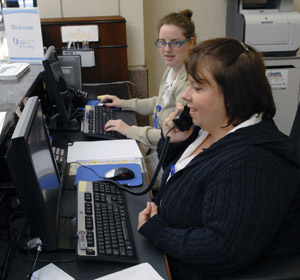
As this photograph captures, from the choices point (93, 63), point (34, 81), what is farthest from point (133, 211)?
point (93, 63)

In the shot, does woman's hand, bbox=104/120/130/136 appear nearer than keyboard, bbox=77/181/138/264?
No

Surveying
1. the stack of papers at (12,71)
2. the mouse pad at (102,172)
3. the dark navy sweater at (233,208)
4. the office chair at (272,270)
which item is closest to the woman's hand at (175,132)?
the mouse pad at (102,172)

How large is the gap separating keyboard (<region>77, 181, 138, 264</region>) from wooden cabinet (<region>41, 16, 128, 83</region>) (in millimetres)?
1571

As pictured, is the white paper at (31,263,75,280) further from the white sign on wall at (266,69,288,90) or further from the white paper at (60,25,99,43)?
the white sign on wall at (266,69,288,90)

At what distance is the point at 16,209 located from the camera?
4.10ft

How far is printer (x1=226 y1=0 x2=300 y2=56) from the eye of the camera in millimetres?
2949

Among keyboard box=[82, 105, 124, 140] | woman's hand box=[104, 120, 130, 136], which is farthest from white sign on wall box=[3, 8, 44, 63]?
woman's hand box=[104, 120, 130, 136]

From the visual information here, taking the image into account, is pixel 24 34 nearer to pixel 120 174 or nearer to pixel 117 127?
pixel 117 127

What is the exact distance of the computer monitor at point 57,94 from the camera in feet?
5.90

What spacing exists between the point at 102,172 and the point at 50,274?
57 cm

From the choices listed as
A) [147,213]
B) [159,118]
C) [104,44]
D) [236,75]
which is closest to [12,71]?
[159,118]

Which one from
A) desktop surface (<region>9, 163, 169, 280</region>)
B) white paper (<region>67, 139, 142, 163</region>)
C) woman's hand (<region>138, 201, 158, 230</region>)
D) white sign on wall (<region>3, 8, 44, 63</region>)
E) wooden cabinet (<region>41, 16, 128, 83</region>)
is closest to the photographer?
desktop surface (<region>9, 163, 169, 280</region>)

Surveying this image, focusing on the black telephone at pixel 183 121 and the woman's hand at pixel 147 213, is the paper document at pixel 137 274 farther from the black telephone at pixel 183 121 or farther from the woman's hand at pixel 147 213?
the black telephone at pixel 183 121

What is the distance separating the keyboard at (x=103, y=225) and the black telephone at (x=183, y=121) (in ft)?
1.02
